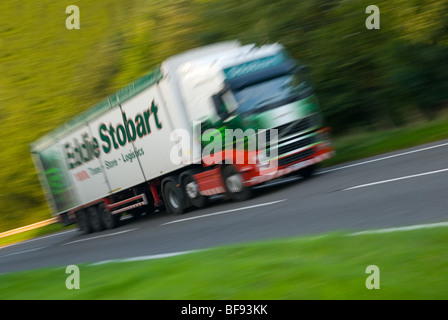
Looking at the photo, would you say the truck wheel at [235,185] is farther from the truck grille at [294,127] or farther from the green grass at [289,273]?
the green grass at [289,273]

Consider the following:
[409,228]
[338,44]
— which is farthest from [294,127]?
[409,228]

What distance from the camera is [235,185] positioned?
1623 cm

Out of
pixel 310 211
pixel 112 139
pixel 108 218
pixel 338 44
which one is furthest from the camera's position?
pixel 108 218

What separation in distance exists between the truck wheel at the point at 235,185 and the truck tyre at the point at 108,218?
5.75 metres

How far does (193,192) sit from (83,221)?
21.9 ft

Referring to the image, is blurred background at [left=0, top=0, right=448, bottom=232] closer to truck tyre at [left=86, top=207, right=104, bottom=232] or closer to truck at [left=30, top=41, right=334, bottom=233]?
truck at [left=30, top=41, right=334, bottom=233]

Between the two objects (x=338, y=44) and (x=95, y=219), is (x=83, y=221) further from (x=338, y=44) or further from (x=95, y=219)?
(x=338, y=44)

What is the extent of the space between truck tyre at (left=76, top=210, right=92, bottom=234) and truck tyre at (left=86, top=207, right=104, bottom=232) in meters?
0.16

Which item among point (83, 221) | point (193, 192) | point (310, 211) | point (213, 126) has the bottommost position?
point (310, 211)

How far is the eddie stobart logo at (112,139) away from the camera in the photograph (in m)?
18.1


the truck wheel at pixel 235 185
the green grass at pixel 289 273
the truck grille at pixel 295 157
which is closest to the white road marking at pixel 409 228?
the green grass at pixel 289 273

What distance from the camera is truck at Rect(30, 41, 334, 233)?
1562 centimetres
